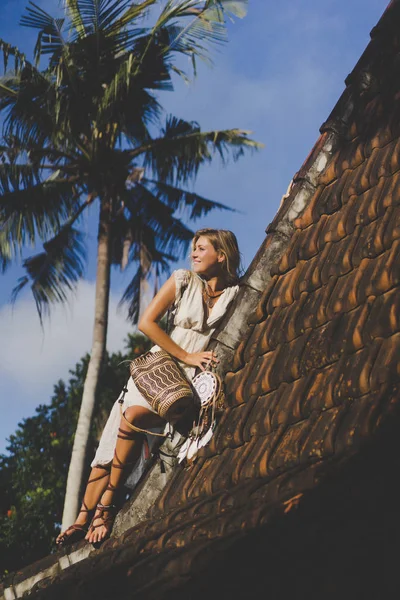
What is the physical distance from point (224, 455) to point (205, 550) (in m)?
1.32

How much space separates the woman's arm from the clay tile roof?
214 mm

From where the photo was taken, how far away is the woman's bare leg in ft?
16.2

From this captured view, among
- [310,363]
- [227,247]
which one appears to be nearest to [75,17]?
[227,247]

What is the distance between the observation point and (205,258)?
207 inches

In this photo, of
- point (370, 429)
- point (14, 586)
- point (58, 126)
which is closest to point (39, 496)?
point (58, 126)

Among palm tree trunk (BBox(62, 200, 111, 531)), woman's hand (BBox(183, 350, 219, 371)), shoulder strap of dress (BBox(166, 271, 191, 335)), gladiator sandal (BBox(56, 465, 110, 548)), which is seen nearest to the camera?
woman's hand (BBox(183, 350, 219, 371))

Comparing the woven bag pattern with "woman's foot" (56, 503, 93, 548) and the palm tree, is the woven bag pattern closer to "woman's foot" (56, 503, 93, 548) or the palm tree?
"woman's foot" (56, 503, 93, 548)

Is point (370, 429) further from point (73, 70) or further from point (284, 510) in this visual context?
point (73, 70)

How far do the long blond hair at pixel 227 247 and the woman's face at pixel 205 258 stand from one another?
0.08ft

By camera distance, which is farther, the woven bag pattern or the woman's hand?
the woman's hand

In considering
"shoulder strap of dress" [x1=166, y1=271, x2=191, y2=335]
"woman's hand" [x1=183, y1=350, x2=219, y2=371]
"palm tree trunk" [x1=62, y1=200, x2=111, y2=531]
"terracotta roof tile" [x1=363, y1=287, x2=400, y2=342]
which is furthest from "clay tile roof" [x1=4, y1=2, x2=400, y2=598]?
"palm tree trunk" [x1=62, y1=200, x2=111, y2=531]

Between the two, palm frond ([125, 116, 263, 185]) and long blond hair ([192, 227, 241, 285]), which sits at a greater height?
palm frond ([125, 116, 263, 185])

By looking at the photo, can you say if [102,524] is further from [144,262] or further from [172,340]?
[144,262]

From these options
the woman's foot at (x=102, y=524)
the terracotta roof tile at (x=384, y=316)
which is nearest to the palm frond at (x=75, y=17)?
the woman's foot at (x=102, y=524)
